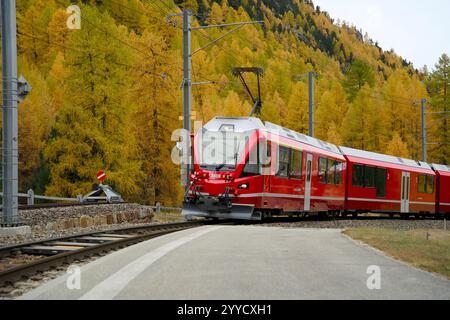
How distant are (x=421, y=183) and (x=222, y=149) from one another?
16674 millimetres

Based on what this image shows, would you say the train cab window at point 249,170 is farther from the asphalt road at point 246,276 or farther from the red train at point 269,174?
the asphalt road at point 246,276

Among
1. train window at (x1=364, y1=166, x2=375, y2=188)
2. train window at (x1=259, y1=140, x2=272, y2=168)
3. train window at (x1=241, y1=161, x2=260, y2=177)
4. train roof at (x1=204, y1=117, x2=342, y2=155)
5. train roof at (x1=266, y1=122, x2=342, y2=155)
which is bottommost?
train window at (x1=364, y1=166, x2=375, y2=188)

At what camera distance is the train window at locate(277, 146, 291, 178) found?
20.4 m

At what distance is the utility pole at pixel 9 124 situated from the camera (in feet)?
46.7

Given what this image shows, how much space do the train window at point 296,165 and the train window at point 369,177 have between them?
7.44 metres

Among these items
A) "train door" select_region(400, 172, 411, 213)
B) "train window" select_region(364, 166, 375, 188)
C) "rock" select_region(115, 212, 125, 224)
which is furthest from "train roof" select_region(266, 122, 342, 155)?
"rock" select_region(115, 212, 125, 224)

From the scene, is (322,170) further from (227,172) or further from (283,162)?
(227,172)

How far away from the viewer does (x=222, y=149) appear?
63.6 ft

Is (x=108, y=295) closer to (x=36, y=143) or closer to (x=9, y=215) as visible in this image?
(x=9, y=215)

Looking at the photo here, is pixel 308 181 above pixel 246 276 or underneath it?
above

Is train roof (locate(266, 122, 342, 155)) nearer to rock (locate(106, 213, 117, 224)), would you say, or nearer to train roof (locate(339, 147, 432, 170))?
train roof (locate(339, 147, 432, 170))

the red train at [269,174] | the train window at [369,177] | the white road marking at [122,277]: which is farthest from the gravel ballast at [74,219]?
the train window at [369,177]

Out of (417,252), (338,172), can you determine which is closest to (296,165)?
(338,172)

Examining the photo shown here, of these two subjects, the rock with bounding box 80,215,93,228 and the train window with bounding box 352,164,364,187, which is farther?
the train window with bounding box 352,164,364,187
